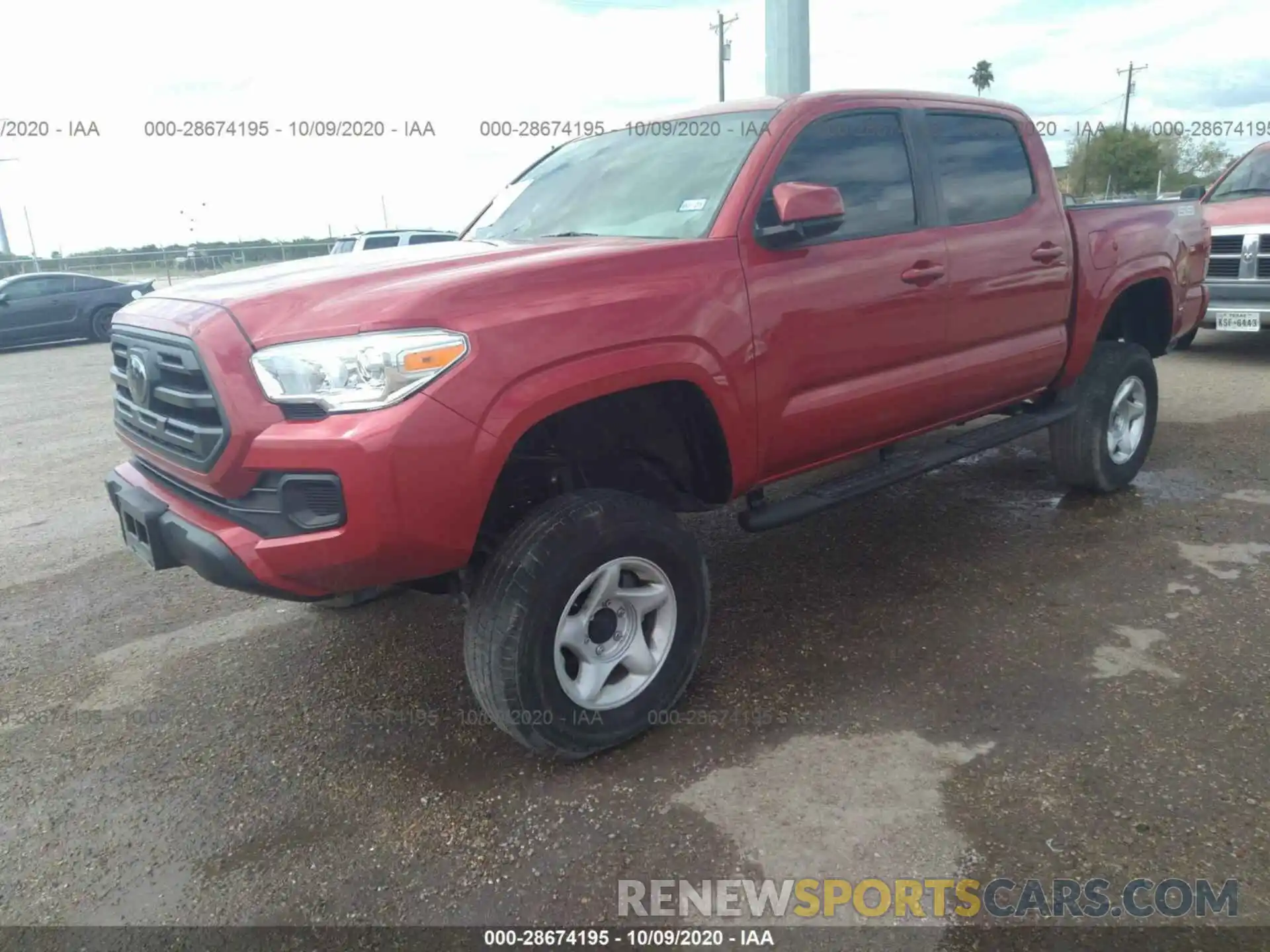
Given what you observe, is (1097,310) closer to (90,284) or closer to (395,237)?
(395,237)

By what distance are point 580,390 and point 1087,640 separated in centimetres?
220

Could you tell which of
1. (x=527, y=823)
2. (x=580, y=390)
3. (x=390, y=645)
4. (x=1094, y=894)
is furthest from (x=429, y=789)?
(x=1094, y=894)

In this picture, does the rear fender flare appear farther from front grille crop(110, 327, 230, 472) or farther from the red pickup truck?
front grille crop(110, 327, 230, 472)

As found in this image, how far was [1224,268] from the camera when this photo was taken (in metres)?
8.60

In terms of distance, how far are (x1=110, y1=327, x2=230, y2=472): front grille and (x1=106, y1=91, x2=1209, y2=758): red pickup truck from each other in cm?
1

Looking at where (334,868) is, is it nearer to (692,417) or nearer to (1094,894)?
(692,417)

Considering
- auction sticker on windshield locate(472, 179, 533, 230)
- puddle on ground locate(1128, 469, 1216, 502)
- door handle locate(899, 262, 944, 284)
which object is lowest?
puddle on ground locate(1128, 469, 1216, 502)

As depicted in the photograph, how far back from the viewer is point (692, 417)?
3039 mm

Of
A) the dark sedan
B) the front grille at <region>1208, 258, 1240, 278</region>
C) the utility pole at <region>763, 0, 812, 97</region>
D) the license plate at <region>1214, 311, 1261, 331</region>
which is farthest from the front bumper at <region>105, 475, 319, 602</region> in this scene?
the dark sedan

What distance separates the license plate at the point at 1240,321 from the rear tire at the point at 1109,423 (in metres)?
4.17

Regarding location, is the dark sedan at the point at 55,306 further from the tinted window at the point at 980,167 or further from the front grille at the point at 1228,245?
the front grille at the point at 1228,245

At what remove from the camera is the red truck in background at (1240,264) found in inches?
325

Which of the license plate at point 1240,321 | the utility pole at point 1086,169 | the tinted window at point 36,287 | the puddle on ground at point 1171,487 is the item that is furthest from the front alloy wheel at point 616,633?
Answer: the utility pole at point 1086,169

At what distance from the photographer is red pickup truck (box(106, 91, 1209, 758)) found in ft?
7.71
